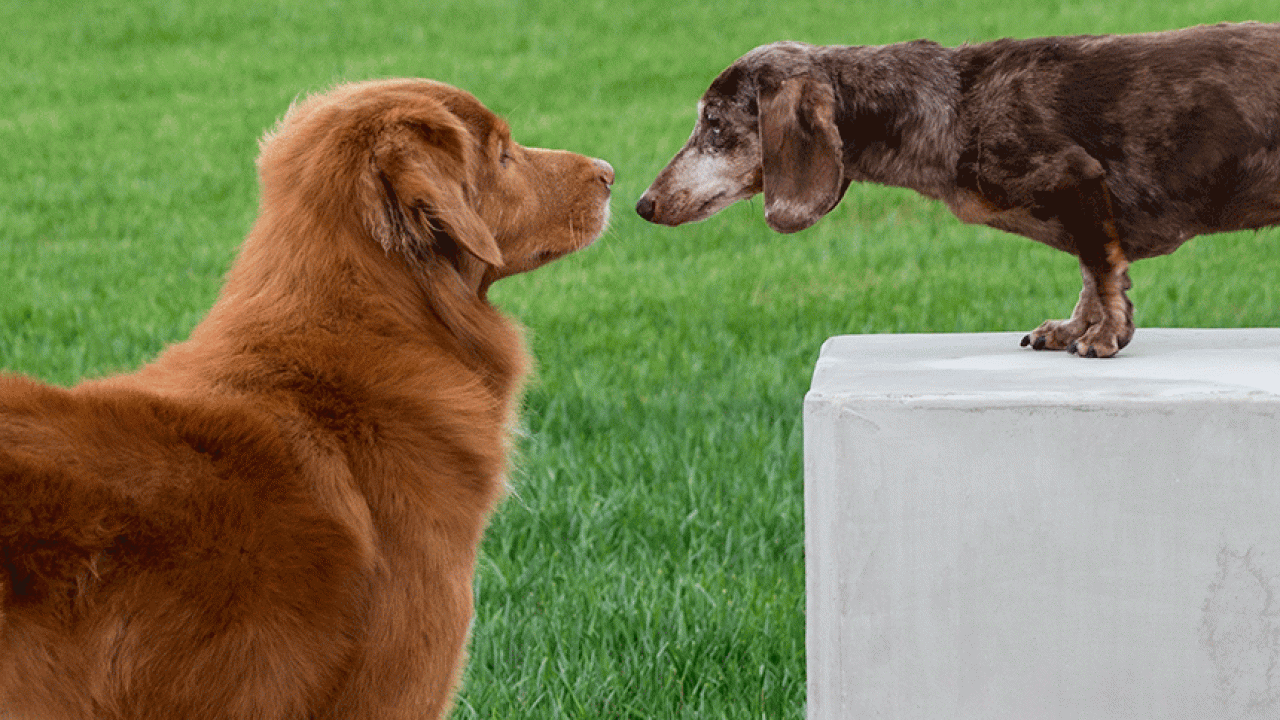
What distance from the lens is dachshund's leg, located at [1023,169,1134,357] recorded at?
313 centimetres

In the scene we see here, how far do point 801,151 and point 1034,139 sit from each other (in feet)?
1.84

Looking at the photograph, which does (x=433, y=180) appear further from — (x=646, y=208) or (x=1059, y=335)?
(x=1059, y=335)

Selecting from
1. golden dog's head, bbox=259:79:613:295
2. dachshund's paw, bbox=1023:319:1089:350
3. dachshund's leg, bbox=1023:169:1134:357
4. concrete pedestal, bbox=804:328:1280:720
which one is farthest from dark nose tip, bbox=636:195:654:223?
dachshund's paw, bbox=1023:319:1089:350

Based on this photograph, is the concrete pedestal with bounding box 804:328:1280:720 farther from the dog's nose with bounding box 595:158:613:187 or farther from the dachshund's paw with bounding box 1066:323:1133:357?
the dog's nose with bounding box 595:158:613:187

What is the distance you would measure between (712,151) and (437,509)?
1405 mm

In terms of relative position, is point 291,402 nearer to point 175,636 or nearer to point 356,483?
point 356,483

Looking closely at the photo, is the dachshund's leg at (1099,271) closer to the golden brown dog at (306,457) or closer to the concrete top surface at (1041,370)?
the concrete top surface at (1041,370)

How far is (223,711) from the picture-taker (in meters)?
2.13

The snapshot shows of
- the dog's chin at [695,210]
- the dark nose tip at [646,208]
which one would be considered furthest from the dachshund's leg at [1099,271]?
the dark nose tip at [646,208]

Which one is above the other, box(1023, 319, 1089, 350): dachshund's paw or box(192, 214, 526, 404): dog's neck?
box(192, 214, 526, 404): dog's neck

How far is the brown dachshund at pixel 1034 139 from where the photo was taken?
313 cm

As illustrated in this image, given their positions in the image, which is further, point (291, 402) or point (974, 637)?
point (974, 637)

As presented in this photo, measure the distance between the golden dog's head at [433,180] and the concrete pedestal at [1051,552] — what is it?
694 mm

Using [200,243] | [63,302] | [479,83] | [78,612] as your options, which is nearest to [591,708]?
[78,612]
